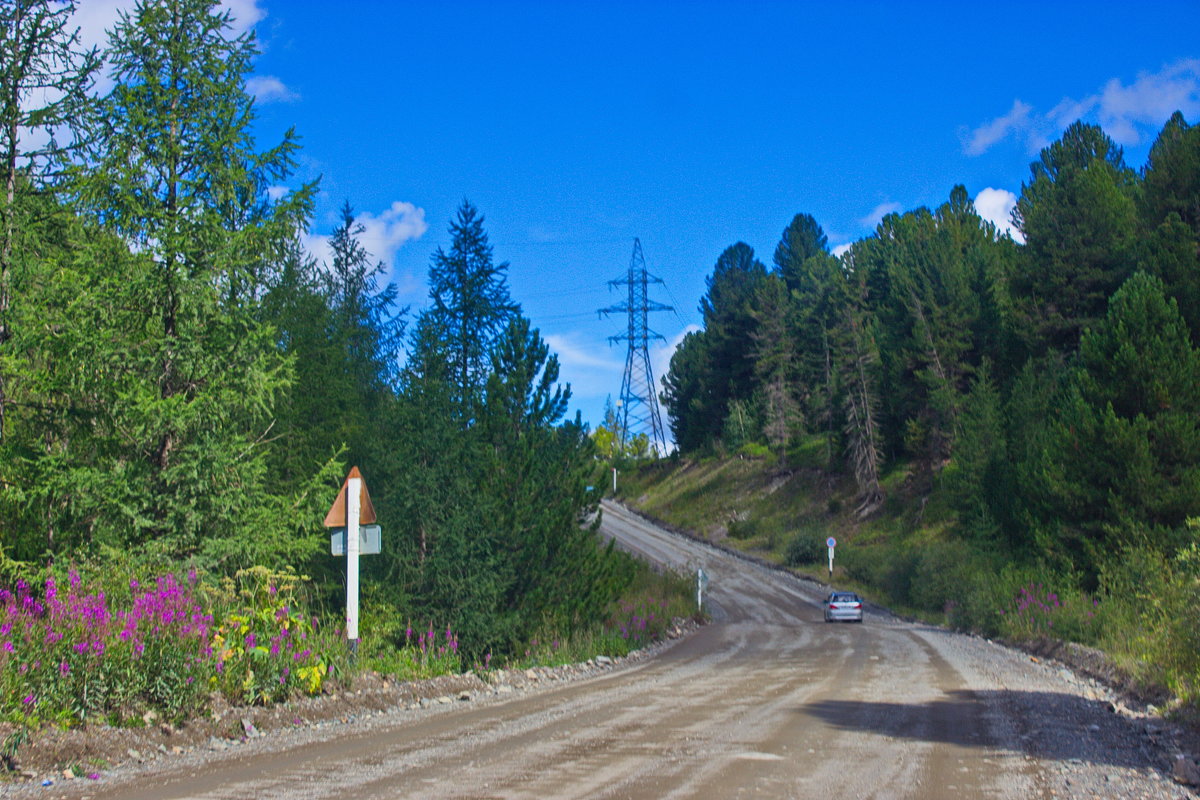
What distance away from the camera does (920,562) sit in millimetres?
43938

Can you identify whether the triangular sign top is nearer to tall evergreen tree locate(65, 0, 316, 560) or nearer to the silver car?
tall evergreen tree locate(65, 0, 316, 560)

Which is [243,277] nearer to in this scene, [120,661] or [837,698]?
[120,661]

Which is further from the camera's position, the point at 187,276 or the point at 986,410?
the point at 986,410

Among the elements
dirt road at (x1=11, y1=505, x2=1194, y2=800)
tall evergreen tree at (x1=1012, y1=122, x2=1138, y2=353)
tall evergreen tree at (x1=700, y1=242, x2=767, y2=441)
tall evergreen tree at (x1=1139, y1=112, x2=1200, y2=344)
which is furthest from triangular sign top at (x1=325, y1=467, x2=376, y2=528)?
tall evergreen tree at (x1=700, y1=242, x2=767, y2=441)

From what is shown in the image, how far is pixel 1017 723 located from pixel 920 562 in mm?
35113

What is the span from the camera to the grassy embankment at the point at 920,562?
15328 mm

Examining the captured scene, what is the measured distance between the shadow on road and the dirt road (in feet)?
0.11

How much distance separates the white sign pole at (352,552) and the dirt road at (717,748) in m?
1.49

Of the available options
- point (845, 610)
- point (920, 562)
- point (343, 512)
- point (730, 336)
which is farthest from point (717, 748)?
point (730, 336)

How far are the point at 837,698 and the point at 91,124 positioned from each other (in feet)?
45.1

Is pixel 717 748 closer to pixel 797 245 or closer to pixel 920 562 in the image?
pixel 920 562

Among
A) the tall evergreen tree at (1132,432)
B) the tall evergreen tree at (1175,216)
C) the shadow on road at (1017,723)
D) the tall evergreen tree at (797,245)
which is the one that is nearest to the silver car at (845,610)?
the tall evergreen tree at (1132,432)

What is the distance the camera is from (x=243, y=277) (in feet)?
45.0

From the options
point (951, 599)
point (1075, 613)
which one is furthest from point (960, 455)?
point (1075, 613)
